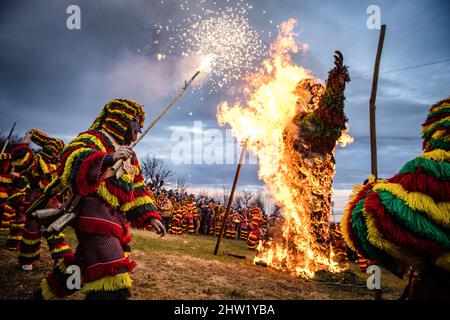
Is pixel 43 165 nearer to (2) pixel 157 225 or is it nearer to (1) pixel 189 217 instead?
(2) pixel 157 225

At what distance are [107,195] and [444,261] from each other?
3.00m

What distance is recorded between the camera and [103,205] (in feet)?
9.97

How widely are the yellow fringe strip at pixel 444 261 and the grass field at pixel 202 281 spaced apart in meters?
3.75

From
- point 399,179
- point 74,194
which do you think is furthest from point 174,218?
point 399,179

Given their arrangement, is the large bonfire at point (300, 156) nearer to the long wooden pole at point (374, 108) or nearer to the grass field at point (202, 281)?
the grass field at point (202, 281)

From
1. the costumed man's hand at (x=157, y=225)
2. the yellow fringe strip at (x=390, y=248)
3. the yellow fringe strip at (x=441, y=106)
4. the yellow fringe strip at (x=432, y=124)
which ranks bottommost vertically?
the costumed man's hand at (x=157, y=225)

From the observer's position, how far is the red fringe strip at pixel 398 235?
1693 mm

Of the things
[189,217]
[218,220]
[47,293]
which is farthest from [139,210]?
[218,220]

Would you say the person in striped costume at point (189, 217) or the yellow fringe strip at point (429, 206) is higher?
the yellow fringe strip at point (429, 206)

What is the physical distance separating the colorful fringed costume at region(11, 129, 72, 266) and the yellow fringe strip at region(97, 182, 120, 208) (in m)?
2.84

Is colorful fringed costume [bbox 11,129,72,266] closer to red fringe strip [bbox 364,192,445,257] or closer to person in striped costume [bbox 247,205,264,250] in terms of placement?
red fringe strip [bbox 364,192,445,257]

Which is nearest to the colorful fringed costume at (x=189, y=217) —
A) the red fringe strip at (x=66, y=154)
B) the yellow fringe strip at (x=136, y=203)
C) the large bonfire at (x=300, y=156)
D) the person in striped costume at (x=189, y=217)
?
the person in striped costume at (x=189, y=217)

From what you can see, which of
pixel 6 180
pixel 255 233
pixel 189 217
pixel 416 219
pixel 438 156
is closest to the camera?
pixel 416 219
